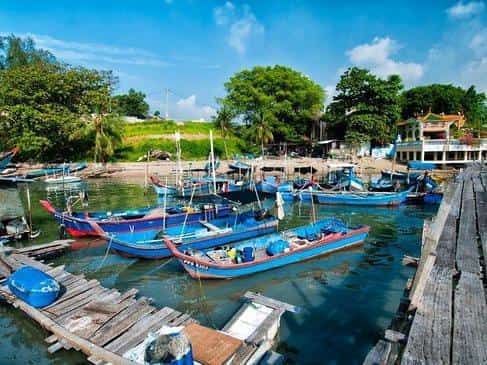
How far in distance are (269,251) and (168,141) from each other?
48473 millimetres

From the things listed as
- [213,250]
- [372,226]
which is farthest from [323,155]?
[213,250]

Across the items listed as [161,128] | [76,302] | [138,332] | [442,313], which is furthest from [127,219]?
[161,128]

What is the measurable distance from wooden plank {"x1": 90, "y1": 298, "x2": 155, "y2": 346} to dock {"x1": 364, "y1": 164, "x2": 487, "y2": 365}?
5799 mm

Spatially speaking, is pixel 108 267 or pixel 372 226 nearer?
pixel 108 267

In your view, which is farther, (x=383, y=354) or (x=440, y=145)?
(x=440, y=145)

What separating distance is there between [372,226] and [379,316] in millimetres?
11548

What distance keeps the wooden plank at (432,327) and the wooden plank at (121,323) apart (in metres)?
6.22

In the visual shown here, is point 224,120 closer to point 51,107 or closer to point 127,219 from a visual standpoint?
point 51,107

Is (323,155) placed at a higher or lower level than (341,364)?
higher

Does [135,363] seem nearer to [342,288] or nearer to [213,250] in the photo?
[213,250]

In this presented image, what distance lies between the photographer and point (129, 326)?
8.26m

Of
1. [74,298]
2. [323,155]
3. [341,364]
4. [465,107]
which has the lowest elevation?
[341,364]

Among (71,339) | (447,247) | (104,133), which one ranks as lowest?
(71,339)

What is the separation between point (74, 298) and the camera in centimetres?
978
